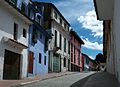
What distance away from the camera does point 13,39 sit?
2356 cm

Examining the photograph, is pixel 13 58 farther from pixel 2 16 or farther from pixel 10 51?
pixel 2 16

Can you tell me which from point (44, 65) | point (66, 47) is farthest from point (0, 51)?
point (66, 47)

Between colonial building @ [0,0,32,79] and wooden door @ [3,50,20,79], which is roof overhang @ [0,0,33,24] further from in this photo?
wooden door @ [3,50,20,79]

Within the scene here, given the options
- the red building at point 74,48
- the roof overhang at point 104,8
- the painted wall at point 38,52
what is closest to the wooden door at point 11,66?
the painted wall at point 38,52

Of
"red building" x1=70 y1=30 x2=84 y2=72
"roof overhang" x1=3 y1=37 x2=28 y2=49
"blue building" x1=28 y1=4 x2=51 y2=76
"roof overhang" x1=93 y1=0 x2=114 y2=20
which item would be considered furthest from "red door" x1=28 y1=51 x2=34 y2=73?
"red building" x1=70 y1=30 x2=84 y2=72

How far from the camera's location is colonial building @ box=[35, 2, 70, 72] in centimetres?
4262

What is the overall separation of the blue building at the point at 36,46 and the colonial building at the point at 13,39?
1872 mm

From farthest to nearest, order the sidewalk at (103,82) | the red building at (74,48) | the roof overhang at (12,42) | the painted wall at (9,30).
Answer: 1. the red building at (74,48)
2. the roof overhang at (12,42)
3. the painted wall at (9,30)
4. the sidewalk at (103,82)

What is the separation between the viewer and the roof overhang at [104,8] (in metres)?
14.6

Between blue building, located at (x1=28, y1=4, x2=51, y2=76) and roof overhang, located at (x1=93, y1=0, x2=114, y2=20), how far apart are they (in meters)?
12.2

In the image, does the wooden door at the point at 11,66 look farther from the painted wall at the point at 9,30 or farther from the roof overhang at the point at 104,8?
the roof overhang at the point at 104,8

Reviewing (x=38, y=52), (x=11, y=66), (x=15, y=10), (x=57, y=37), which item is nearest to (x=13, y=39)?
(x=15, y=10)

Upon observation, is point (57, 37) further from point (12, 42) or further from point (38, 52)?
point (12, 42)

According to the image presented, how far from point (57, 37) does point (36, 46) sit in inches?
559
